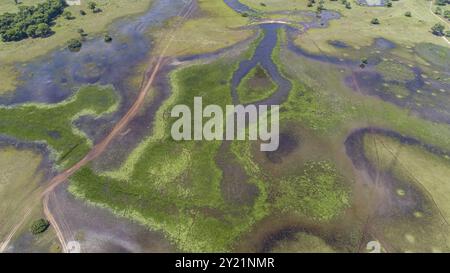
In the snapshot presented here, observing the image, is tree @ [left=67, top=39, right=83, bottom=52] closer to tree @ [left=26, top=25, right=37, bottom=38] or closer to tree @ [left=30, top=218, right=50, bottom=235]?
tree @ [left=26, top=25, right=37, bottom=38]

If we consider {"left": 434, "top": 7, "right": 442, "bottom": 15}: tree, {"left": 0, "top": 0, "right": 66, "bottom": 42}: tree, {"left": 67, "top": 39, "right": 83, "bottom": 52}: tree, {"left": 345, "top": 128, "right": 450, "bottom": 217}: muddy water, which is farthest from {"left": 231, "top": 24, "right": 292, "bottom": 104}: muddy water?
{"left": 0, "top": 0, "right": 66, "bottom": 42}: tree

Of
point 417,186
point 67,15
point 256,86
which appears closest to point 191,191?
point 256,86

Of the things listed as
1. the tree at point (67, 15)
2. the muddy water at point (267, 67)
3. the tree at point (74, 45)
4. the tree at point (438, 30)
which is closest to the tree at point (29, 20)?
the tree at point (67, 15)

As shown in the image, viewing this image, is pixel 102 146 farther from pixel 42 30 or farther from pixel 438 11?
pixel 438 11

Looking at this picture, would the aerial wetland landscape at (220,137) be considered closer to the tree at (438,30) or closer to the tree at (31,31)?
the tree at (438,30)

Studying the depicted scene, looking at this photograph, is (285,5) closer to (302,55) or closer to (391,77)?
(302,55)

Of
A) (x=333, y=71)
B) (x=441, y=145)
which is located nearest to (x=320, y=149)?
(x=441, y=145)
